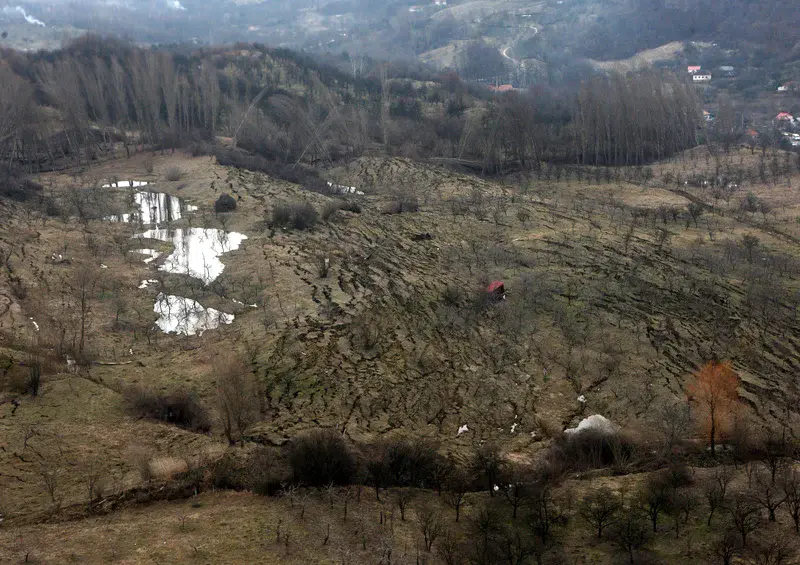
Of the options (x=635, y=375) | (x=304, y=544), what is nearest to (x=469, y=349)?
(x=635, y=375)

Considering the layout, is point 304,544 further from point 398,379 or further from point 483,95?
point 483,95

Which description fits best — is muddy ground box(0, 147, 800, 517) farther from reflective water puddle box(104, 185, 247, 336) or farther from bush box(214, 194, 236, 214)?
bush box(214, 194, 236, 214)

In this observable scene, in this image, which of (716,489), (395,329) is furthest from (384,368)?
(716,489)

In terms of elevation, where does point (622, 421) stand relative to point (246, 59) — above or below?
below

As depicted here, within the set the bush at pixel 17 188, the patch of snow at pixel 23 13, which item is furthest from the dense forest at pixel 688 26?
the bush at pixel 17 188

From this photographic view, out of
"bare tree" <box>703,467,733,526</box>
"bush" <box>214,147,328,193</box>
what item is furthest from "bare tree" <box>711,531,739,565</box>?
"bush" <box>214,147,328,193</box>

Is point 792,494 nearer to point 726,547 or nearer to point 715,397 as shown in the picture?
point 726,547
